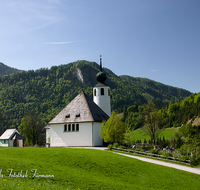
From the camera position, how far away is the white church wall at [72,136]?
40.0m

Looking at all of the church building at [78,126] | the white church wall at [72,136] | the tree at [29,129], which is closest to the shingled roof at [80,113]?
the church building at [78,126]

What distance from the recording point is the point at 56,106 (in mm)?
168250

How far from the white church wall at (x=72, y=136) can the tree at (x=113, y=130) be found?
3.05 metres

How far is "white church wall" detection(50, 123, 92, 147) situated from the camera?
131 feet

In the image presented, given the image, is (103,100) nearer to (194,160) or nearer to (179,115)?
(194,160)

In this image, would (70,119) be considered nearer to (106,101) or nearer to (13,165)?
(106,101)

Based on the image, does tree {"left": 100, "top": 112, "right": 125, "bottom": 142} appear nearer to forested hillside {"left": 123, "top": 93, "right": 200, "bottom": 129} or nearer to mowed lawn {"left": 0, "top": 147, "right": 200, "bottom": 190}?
mowed lawn {"left": 0, "top": 147, "right": 200, "bottom": 190}

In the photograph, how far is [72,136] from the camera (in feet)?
134

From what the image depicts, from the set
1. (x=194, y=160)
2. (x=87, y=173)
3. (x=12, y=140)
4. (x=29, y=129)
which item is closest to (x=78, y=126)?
(x=194, y=160)

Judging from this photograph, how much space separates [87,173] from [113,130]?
19532 millimetres

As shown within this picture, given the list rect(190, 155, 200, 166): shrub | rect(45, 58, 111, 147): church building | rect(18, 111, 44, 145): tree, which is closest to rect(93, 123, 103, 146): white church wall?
rect(45, 58, 111, 147): church building

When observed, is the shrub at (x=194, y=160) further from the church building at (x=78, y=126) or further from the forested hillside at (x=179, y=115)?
the forested hillside at (x=179, y=115)

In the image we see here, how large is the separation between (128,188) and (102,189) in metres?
2.13

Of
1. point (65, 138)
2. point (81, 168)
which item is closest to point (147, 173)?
point (81, 168)
